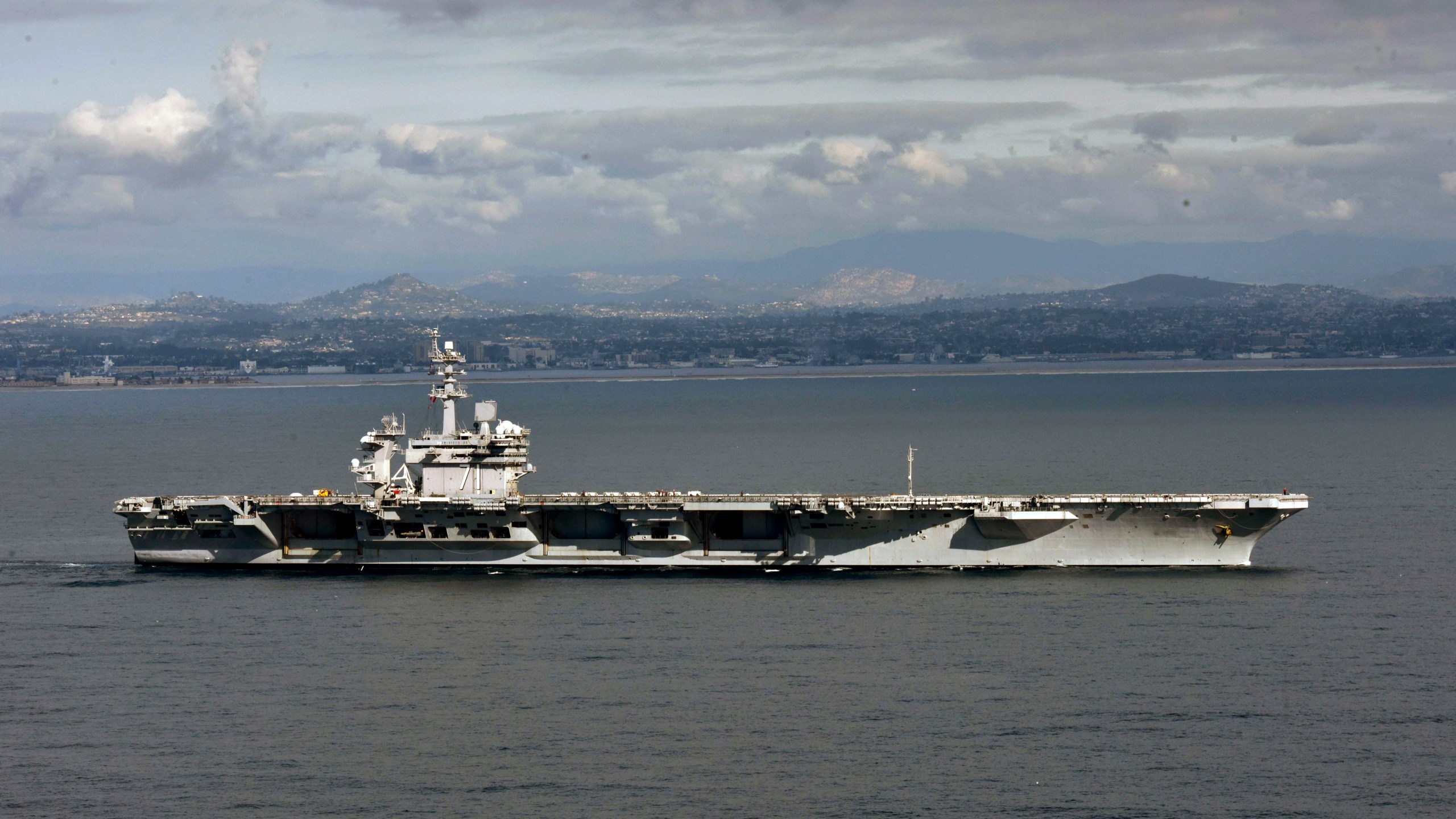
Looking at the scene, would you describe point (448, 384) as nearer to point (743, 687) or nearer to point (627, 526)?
point (627, 526)

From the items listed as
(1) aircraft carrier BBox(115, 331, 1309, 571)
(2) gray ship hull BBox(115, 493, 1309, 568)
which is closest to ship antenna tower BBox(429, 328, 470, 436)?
(1) aircraft carrier BBox(115, 331, 1309, 571)

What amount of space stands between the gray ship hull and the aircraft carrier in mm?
42

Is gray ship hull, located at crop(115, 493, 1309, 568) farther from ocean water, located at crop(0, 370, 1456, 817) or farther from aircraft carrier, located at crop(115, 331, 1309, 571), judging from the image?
ocean water, located at crop(0, 370, 1456, 817)

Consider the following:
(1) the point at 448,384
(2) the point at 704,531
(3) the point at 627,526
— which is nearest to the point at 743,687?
(2) the point at 704,531

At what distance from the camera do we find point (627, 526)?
4628 cm

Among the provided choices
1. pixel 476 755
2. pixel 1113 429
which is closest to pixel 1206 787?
pixel 476 755

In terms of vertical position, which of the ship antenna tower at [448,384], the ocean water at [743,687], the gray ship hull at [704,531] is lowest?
the ocean water at [743,687]

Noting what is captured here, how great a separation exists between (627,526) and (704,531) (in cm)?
224

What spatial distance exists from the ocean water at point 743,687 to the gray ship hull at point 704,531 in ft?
2.62

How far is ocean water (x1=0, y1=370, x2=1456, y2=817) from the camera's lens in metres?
26.8

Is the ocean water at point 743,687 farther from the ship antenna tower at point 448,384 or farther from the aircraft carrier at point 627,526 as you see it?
the ship antenna tower at point 448,384

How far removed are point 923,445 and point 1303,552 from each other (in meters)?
44.1

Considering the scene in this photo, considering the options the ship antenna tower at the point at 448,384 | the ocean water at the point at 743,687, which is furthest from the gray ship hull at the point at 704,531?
the ship antenna tower at the point at 448,384

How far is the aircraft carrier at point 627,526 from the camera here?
44.0 metres
